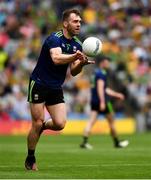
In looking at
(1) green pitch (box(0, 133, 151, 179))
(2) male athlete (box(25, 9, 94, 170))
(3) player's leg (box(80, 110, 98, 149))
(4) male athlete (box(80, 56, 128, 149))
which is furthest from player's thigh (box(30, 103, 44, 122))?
(3) player's leg (box(80, 110, 98, 149))

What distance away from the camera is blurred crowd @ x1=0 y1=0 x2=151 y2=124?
100ft

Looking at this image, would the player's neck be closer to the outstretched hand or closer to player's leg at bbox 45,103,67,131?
the outstretched hand

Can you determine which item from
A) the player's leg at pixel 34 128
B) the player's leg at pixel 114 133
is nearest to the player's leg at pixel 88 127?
the player's leg at pixel 114 133

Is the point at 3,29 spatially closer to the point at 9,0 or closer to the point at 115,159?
the point at 9,0

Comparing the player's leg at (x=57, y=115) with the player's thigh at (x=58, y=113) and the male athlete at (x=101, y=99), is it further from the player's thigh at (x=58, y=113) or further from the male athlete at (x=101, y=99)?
the male athlete at (x=101, y=99)

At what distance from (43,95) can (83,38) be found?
19.1 m

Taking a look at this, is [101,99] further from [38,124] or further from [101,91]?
[38,124]

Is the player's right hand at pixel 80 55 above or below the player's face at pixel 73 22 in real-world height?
below

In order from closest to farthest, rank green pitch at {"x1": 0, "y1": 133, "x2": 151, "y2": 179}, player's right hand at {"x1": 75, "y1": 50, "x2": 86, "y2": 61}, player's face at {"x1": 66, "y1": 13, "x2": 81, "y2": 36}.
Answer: green pitch at {"x1": 0, "y1": 133, "x2": 151, "y2": 179}
player's right hand at {"x1": 75, "y1": 50, "x2": 86, "y2": 61}
player's face at {"x1": 66, "y1": 13, "x2": 81, "y2": 36}

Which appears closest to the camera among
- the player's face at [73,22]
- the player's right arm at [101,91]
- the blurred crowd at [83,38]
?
the player's face at [73,22]

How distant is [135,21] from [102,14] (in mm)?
1568

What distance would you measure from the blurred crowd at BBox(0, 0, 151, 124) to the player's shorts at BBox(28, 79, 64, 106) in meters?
16.7

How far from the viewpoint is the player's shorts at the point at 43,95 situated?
503 inches

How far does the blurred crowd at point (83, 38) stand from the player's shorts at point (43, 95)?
1667 centimetres
